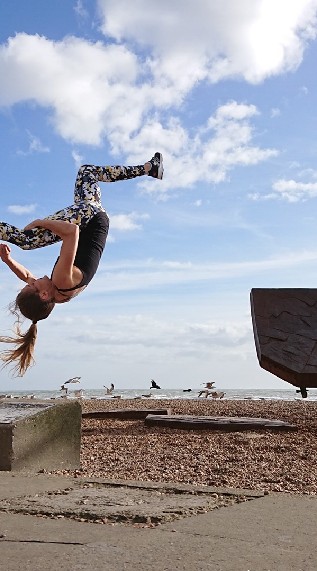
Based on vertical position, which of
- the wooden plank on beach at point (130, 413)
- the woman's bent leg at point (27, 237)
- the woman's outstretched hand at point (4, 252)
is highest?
the woman's bent leg at point (27, 237)

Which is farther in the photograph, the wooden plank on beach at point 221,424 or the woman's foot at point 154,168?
the wooden plank on beach at point 221,424

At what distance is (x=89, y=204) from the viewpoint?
445 centimetres

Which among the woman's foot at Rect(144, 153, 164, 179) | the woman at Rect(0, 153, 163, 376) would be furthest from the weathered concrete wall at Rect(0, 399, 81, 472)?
the woman's foot at Rect(144, 153, 164, 179)

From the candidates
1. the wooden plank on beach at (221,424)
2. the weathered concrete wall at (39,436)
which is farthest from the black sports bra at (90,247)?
the wooden plank on beach at (221,424)

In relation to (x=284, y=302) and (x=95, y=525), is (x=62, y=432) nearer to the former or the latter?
(x=95, y=525)

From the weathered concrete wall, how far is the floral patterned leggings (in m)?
1.50

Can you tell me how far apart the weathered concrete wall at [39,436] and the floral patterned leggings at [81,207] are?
1499 millimetres

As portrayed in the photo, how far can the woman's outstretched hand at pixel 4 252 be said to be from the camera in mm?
4145

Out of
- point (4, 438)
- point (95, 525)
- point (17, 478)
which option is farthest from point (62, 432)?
point (95, 525)

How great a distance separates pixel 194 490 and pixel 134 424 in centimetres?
515

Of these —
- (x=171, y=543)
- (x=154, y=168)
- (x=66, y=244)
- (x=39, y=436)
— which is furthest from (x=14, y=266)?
(x=171, y=543)

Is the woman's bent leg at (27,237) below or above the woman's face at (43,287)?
above

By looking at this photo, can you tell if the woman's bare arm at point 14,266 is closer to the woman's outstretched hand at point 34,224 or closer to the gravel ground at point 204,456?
the woman's outstretched hand at point 34,224

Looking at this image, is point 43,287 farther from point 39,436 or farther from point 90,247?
point 39,436
